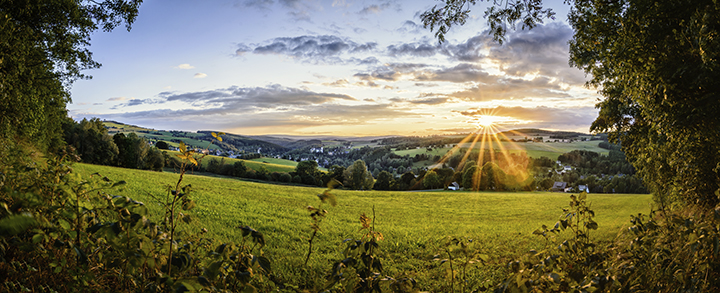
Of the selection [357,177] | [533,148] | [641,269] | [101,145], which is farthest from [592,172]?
[101,145]

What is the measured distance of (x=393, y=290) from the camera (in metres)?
2.13

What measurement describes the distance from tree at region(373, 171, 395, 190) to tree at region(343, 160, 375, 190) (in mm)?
7039

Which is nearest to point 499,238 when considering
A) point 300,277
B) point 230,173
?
point 300,277

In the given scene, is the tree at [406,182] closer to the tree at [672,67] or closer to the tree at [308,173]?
the tree at [308,173]

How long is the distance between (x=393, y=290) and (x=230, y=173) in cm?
6538

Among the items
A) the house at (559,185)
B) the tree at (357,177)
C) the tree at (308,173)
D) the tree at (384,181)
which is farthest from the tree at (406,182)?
the house at (559,185)

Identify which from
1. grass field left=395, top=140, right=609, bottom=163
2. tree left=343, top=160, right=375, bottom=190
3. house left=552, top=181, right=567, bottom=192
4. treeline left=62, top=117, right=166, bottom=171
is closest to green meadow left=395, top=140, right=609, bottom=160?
grass field left=395, top=140, right=609, bottom=163

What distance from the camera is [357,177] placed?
179ft

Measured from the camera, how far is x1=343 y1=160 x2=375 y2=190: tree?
175 feet

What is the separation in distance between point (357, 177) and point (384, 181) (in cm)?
1091

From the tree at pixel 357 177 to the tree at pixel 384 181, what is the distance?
23.1ft

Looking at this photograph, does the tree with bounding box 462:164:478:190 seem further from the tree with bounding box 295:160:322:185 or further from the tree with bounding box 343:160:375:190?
the tree with bounding box 295:160:322:185

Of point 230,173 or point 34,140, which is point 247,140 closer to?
point 230,173

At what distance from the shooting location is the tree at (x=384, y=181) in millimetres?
63256
